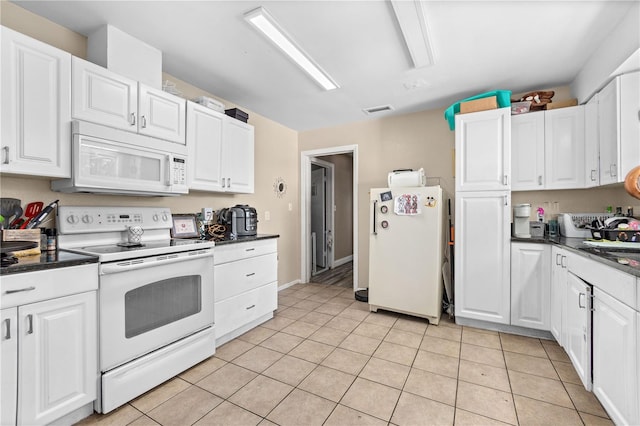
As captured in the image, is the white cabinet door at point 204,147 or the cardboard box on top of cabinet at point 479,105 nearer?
the white cabinet door at point 204,147

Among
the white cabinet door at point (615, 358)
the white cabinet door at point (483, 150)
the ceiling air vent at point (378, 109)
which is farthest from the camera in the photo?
the ceiling air vent at point (378, 109)

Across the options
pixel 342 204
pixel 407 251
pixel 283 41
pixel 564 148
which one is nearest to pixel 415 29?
pixel 283 41

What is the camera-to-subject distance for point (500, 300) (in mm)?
2740

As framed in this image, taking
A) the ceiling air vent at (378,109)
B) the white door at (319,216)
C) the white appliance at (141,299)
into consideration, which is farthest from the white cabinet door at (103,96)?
the white door at (319,216)

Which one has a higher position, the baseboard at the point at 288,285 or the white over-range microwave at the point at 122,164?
the white over-range microwave at the point at 122,164

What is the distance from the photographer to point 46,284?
1429 millimetres

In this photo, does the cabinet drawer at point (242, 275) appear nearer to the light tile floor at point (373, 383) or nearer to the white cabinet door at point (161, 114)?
the light tile floor at point (373, 383)

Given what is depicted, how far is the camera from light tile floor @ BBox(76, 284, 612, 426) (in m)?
1.65

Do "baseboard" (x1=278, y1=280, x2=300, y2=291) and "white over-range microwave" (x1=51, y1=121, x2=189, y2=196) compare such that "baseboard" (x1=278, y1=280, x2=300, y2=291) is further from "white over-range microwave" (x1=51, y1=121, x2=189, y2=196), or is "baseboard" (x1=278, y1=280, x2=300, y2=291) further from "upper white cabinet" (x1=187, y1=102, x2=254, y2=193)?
"white over-range microwave" (x1=51, y1=121, x2=189, y2=196)

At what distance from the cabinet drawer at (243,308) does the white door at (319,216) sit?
2.47 metres

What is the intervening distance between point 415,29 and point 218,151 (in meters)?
2.02

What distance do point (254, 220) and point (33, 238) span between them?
5.75ft

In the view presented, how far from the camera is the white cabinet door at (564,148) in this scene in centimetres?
266

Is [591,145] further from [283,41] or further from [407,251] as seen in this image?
[283,41]
